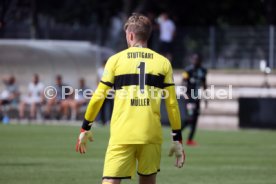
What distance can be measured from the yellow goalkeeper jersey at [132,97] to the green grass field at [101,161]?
15.1 ft

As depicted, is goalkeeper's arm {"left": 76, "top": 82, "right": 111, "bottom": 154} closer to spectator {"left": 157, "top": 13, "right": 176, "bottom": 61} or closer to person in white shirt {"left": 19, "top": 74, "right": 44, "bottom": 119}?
spectator {"left": 157, "top": 13, "right": 176, "bottom": 61}

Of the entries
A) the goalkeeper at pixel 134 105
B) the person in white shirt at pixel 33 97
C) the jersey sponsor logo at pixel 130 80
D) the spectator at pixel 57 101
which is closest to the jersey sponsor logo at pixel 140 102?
the goalkeeper at pixel 134 105

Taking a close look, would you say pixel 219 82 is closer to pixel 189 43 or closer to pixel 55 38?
pixel 189 43

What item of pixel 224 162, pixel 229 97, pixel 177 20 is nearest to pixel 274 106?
pixel 229 97

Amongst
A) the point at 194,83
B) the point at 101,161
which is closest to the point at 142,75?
the point at 101,161

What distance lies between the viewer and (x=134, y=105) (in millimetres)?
9141

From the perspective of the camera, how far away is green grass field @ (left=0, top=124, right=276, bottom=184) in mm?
14250

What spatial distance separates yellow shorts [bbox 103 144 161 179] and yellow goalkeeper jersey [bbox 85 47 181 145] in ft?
0.23

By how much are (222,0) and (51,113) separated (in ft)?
45.4

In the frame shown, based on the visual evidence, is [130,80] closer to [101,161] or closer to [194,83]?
[101,161]

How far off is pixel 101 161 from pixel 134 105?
329 inches

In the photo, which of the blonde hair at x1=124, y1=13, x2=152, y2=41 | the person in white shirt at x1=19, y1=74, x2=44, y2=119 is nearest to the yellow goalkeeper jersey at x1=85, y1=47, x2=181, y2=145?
the blonde hair at x1=124, y1=13, x2=152, y2=41

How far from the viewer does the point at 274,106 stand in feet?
96.6

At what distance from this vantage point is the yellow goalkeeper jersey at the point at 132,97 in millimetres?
9094
